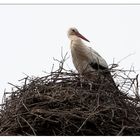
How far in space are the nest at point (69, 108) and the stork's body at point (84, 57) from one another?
109cm

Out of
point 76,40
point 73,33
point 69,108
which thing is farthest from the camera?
point 73,33

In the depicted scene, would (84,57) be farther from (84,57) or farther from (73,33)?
(73,33)

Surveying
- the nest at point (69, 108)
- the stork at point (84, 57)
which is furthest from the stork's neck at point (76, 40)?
the nest at point (69, 108)

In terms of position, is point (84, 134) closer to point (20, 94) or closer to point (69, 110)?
→ point (69, 110)

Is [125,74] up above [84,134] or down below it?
above

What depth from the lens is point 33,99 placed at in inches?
233

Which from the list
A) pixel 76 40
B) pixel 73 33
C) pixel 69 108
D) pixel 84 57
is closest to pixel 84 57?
pixel 84 57

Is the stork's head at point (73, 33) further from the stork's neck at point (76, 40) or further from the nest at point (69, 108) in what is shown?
the nest at point (69, 108)

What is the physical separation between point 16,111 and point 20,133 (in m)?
0.20

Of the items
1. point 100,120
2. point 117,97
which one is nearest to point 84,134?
point 100,120

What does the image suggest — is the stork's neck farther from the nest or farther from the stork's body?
the nest

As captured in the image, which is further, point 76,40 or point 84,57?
point 76,40

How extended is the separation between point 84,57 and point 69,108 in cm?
180

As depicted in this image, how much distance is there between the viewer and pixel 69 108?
575 cm
